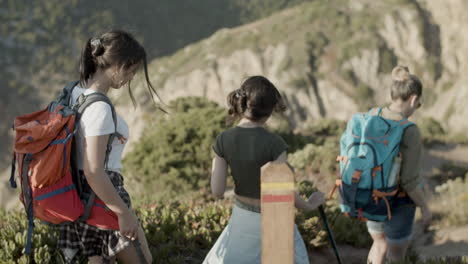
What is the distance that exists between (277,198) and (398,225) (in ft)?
7.36

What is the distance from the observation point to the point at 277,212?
210 centimetres

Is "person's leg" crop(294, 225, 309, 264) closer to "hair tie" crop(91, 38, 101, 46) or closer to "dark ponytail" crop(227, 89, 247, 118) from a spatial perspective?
"dark ponytail" crop(227, 89, 247, 118)

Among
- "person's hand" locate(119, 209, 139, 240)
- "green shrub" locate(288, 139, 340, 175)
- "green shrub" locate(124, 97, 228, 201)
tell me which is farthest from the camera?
A: "green shrub" locate(124, 97, 228, 201)

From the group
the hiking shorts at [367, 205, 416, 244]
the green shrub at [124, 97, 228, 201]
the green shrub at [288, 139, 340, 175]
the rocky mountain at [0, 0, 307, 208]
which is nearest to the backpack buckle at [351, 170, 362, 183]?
the hiking shorts at [367, 205, 416, 244]

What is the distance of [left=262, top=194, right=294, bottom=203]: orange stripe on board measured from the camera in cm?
209

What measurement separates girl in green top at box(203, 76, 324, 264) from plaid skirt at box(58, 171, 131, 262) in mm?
566

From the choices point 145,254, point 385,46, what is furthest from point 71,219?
point 385,46

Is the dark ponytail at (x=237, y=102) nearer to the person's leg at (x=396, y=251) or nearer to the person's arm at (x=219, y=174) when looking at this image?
the person's arm at (x=219, y=174)

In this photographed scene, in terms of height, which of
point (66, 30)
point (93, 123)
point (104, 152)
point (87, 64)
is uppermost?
point (66, 30)

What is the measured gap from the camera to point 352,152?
153 inches

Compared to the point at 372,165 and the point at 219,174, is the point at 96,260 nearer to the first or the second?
the point at 219,174

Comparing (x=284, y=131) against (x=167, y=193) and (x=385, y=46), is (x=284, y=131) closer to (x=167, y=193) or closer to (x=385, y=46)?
(x=167, y=193)

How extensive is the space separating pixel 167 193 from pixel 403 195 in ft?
18.4

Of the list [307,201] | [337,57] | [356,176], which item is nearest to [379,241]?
[356,176]
